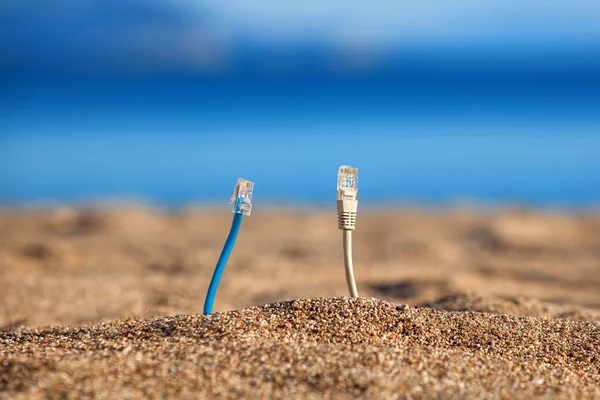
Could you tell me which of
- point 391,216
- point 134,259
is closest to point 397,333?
point 134,259

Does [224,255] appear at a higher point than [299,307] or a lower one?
higher

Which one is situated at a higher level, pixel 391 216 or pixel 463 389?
pixel 391 216

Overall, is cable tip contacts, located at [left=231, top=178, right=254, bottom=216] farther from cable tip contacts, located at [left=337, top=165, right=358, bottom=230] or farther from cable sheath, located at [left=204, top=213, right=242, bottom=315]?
cable tip contacts, located at [left=337, top=165, right=358, bottom=230]

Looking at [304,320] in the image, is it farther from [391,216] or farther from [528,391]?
[391,216]

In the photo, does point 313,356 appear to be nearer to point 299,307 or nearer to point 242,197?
point 299,307

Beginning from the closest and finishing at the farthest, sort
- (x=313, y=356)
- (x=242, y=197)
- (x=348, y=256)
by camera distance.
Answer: (x=313, y=356)
(x=242, y=197)
(x=348, y=256)

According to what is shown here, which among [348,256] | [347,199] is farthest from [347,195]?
[348,256]

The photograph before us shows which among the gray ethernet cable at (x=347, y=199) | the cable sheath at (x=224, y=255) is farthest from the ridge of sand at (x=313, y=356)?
the gray ethernet cable at (x=347, y=199)
